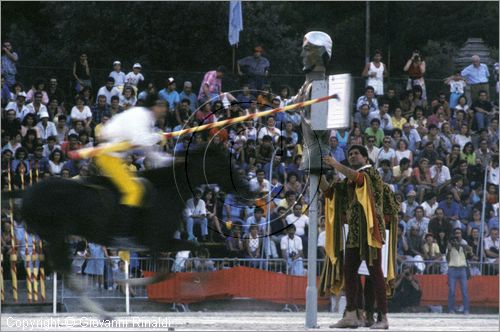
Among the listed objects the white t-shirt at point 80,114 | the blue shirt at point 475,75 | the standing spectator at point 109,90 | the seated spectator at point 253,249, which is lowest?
the seated spectator at point 253,249

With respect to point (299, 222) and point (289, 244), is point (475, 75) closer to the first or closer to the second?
point (299, 222)

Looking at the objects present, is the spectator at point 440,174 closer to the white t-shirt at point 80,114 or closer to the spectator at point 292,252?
the spectator at point 292,252

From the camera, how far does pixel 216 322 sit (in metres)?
15.7

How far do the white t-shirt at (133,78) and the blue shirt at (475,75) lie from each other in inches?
276

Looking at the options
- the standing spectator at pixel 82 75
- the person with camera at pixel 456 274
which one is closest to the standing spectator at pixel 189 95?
the standing spectator at pixel 82 75

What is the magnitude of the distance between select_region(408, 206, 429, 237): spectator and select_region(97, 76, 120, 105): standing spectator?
5.94 meters

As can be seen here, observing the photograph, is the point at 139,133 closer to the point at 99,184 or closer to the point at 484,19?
the point at 99,184

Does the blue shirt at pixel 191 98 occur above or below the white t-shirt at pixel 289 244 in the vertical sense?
above

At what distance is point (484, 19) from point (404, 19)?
268 centimetres

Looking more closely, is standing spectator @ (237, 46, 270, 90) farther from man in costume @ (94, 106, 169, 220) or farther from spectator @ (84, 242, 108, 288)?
man in costume @ (94, 106, 169, 220)

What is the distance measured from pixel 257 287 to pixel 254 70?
19.2ft

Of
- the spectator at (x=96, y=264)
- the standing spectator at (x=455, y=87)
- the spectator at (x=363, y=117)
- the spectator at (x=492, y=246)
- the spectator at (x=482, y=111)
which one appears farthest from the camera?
the standing spectator at (x=455, y=87)

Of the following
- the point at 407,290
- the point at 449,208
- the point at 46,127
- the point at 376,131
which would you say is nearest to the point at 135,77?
the point at 46,127

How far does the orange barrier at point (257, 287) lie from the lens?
19594mm
